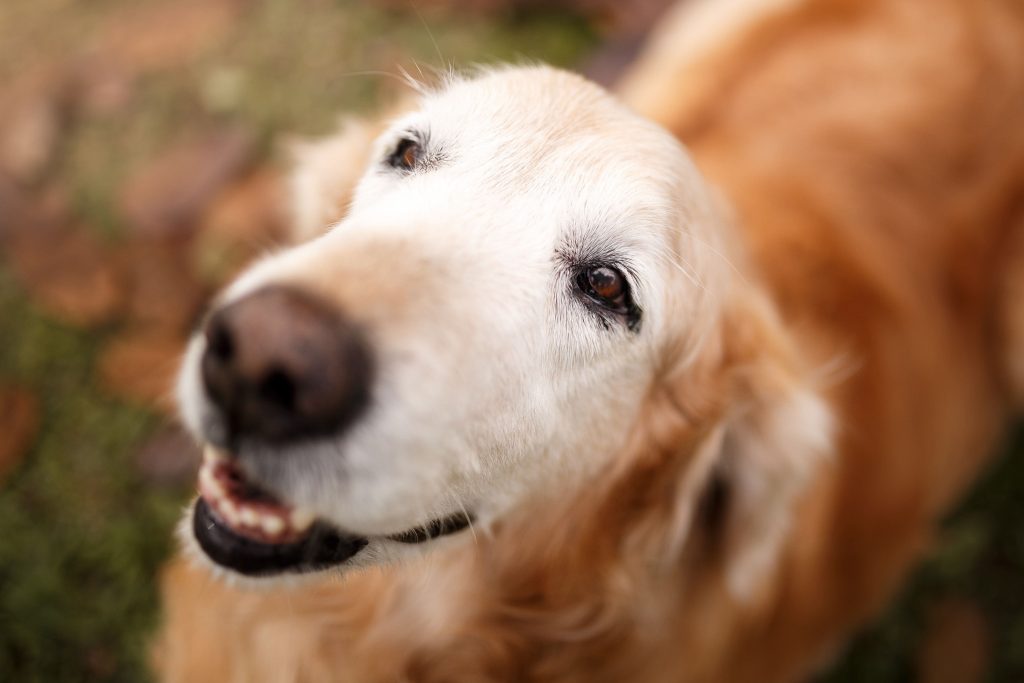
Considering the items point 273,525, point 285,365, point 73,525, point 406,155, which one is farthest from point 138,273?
point 285,365

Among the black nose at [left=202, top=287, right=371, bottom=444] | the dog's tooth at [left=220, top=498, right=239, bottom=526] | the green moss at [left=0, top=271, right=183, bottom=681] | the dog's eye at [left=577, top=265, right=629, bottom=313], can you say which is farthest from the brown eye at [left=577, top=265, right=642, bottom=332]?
the green moss at [left=0, top=271, right=183, bottom=681]

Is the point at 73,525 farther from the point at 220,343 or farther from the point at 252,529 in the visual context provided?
the point at 220,343

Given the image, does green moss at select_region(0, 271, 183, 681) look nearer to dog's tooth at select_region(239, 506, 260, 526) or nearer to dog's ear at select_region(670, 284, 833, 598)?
dog's tooth at select_region(239, 506, 260, 526)

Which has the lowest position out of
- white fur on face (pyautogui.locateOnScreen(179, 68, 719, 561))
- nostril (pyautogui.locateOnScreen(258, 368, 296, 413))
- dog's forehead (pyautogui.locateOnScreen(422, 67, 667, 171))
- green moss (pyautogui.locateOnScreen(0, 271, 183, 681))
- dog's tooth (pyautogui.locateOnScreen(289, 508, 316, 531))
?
green moss (pyautogui.locateOnScreen(0, 271, 183, 681))

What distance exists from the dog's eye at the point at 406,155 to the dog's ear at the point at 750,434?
0.85 meters

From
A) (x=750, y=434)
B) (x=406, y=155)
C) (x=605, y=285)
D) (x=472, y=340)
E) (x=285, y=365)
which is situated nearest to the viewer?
(x=285, y=365)

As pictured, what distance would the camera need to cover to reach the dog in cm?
131

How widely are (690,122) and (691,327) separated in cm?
149

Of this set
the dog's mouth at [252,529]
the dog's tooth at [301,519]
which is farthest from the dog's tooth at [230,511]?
the dog's tooth at [301,519]

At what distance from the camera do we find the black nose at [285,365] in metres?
1.15

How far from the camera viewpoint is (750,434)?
79.8 inches

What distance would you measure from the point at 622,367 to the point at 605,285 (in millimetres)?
205

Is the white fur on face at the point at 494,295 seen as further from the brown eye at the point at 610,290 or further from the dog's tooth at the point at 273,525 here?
the dog's tooth at the point at 273,525

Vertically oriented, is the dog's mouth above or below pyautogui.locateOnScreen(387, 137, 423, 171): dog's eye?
below
